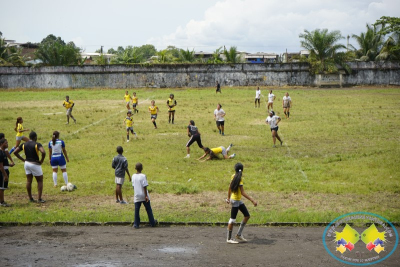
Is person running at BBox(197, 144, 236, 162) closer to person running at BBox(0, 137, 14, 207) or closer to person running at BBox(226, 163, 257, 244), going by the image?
person running at BBox(0, 137, 14, 207)

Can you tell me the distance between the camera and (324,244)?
1052 centimetres

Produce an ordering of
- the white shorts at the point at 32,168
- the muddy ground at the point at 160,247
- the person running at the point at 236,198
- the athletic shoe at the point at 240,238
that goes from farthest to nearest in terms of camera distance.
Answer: the white shorts at the point at 32,168
the athletic shoe at the point at 240,238
the person running at the point at 236,198
the muddy ground at the point at 160,247

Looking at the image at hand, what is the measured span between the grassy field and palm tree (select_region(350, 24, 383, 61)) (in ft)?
71.7

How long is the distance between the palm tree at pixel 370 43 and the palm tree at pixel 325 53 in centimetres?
705

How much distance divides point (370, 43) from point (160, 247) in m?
53.8

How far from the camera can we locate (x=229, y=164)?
1884cm

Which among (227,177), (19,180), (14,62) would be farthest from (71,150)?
(14,62)

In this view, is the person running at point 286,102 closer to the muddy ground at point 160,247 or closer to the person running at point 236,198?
the muddy ground at point 160,247

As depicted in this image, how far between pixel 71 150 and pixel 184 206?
31.5ft

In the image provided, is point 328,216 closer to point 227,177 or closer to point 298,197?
point 298,197

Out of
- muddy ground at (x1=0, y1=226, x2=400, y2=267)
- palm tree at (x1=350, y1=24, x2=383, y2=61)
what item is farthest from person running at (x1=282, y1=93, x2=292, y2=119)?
palm tree at (x1=350, y1=24, x2=383, y2=61)

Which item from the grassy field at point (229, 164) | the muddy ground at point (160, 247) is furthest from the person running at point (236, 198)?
the grassy field at point (229, 164)

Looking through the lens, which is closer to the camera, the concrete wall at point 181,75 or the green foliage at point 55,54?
the concrete wall at point 181,75

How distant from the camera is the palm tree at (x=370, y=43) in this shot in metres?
57.6
